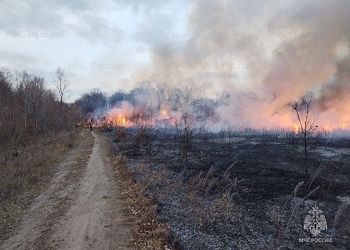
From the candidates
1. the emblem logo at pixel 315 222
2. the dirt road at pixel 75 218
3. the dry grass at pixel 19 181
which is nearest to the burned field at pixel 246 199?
the emblem logo at pixel 315 222

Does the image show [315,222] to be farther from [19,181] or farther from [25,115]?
[25,115]

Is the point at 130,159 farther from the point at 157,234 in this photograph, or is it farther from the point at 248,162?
the point at 157,234

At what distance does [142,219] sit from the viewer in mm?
14250

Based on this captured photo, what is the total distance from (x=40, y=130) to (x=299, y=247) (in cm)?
5052

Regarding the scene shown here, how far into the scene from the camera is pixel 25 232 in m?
12.8

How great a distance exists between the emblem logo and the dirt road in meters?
7.02

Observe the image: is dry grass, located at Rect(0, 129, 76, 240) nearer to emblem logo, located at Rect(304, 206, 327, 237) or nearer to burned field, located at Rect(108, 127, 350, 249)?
burned field, located at Rect(108, 127, 350, 249)

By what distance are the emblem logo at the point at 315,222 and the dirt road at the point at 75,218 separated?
702cm

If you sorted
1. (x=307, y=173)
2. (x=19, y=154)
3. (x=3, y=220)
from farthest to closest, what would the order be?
1. (x=19, y=154)
2. (x=307, y=173)
3. (x=3, y=220)

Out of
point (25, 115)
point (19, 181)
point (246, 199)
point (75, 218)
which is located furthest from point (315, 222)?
point (25, 115)

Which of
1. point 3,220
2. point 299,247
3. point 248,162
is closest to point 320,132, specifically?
point 248,162

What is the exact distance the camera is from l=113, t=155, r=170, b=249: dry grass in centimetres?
1198

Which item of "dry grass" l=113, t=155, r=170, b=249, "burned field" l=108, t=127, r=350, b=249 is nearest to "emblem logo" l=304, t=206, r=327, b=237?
"burned field" l=108, t=127, r=350, b=249

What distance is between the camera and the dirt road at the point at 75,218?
1182 centimetres
